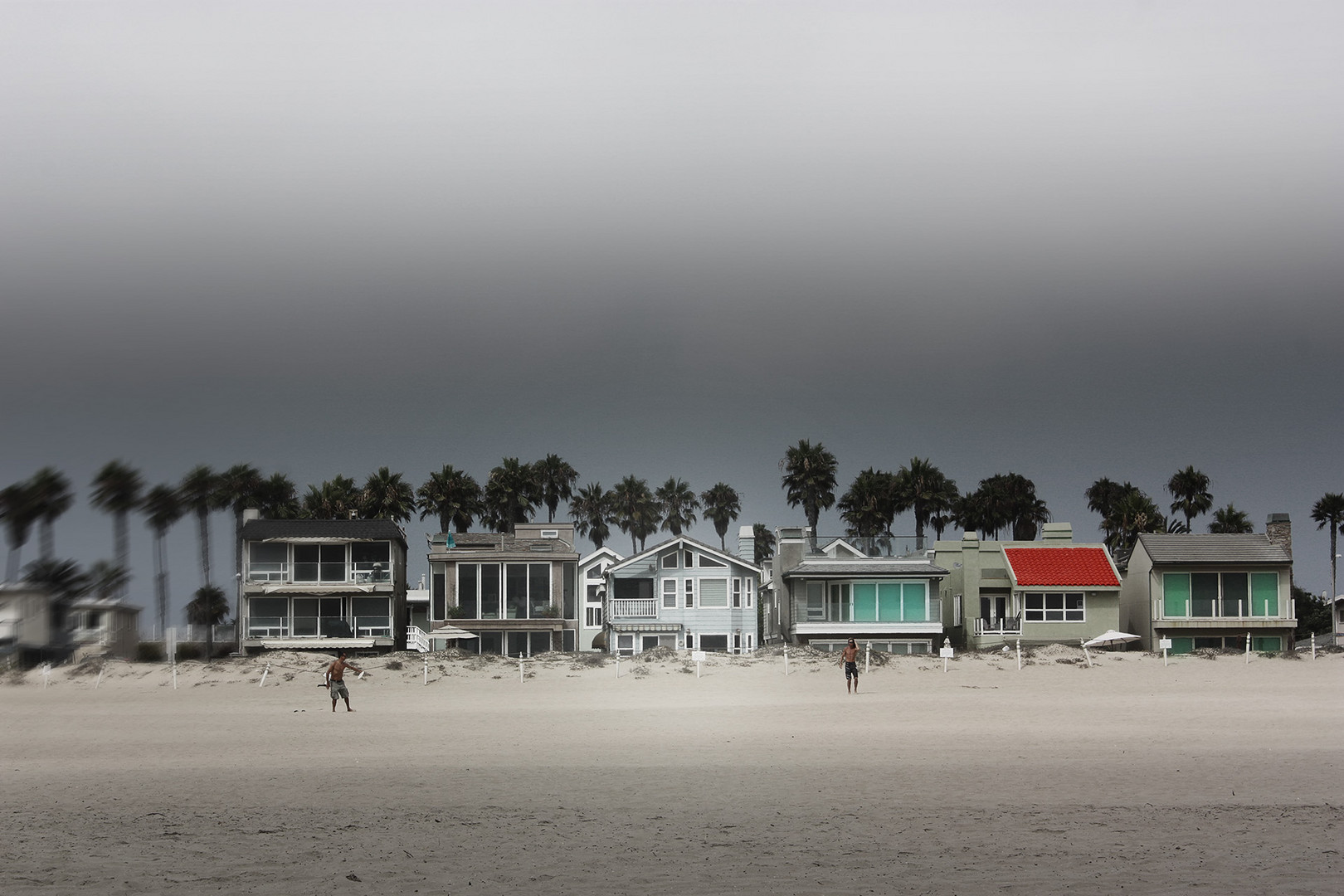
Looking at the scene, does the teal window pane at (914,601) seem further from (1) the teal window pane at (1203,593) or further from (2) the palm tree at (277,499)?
(2) the palm tree at (277,499)

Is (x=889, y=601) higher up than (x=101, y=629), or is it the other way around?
(x=889, y=601)

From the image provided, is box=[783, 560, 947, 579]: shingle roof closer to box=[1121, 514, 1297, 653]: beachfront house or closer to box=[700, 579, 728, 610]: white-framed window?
box=[700, 579, 728, 610]: white-framed window

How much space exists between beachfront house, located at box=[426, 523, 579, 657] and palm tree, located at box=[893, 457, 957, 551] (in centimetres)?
2663

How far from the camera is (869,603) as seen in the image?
54062 mm

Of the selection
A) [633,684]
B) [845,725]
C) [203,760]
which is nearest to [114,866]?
[203,760]

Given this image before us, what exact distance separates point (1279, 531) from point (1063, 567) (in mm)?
9390

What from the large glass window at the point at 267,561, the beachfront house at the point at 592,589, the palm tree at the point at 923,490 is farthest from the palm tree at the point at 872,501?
the large glass window at the point at 267,561

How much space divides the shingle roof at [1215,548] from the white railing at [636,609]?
68.9 ft

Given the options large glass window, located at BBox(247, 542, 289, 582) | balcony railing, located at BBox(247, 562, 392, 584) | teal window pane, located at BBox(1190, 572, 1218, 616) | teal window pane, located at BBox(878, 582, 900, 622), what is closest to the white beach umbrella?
teal window pane, located at BBox(1190, 572, 1218, 616)

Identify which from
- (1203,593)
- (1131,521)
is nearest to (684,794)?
(1203,593)

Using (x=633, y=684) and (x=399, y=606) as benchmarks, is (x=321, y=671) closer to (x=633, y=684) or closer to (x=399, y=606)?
(x=633, y=684)

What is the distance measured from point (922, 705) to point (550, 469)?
5642 centimetres

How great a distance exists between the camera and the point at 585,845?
46.3ft

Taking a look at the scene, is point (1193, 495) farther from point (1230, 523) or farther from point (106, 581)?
point (106, 581)
